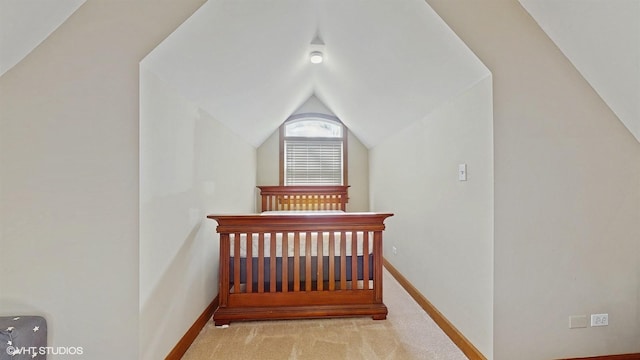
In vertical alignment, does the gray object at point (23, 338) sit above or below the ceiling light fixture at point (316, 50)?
below

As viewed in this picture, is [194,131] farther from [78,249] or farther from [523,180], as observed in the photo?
[523,180]

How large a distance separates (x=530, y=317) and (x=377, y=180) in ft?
9.96

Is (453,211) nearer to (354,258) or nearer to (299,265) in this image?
(354,258)

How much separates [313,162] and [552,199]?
388cm

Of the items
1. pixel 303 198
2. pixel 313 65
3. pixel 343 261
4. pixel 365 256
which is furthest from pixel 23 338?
pixel 303 198

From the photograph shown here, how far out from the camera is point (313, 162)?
5.28m

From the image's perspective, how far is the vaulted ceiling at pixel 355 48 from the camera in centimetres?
147

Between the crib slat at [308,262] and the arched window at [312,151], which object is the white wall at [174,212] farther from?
the arched window at [312,151]

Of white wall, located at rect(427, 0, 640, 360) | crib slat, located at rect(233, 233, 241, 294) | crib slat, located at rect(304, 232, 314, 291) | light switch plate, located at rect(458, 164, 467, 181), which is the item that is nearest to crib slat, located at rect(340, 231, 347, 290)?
crib slat, located at rect(304, 232, 314, 291)

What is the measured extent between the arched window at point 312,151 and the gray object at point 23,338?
3.91m

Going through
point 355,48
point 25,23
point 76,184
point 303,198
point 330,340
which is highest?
point 355,48

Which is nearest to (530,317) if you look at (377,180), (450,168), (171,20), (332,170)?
(450,168)

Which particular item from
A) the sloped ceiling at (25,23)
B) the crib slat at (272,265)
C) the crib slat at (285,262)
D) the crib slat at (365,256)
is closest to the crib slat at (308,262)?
the crib slat at (285,262)

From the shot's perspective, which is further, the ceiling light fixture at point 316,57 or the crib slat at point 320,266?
the ceiling light fixture at point 316,57
